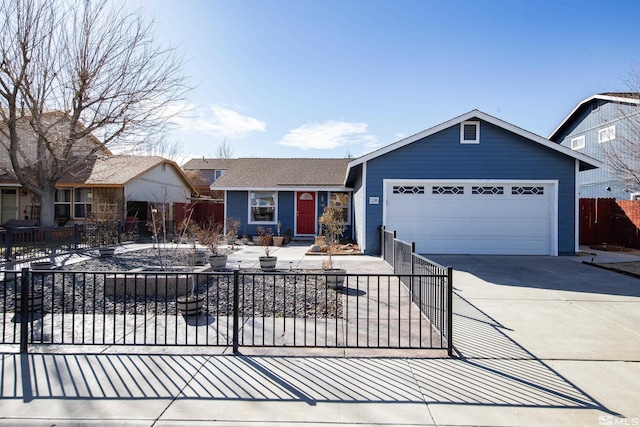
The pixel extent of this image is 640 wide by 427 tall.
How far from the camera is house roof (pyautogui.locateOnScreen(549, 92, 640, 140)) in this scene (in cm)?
1229

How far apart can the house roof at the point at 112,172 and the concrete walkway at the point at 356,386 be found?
16922 mm

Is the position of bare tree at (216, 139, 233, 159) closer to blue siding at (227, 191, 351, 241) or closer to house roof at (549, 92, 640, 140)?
blue siding at (227, 191, 351, 241)

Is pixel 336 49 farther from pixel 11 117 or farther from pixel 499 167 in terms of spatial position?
pixel 11 117

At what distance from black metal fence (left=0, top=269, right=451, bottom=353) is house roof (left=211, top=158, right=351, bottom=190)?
10799 millimetres

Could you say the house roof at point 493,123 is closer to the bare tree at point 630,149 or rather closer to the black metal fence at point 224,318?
the bare tree at point 630,149

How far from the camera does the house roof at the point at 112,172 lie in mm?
18969

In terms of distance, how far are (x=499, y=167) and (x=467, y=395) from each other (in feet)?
35.0

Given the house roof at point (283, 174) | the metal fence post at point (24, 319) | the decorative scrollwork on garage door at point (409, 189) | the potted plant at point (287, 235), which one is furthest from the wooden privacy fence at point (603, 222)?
the metal fence post at point (24, 319)

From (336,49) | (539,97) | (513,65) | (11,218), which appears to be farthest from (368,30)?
(11,218)

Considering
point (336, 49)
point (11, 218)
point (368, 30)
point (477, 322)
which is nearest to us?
point (477, 322)

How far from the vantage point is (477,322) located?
536 centimetres

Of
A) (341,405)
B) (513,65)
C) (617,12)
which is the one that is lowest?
(341,405)

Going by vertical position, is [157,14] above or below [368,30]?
above

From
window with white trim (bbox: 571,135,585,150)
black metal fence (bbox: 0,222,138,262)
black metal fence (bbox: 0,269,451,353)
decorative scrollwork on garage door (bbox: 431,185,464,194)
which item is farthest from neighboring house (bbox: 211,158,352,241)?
window with white trim (bbox: 571,135,585,150)
